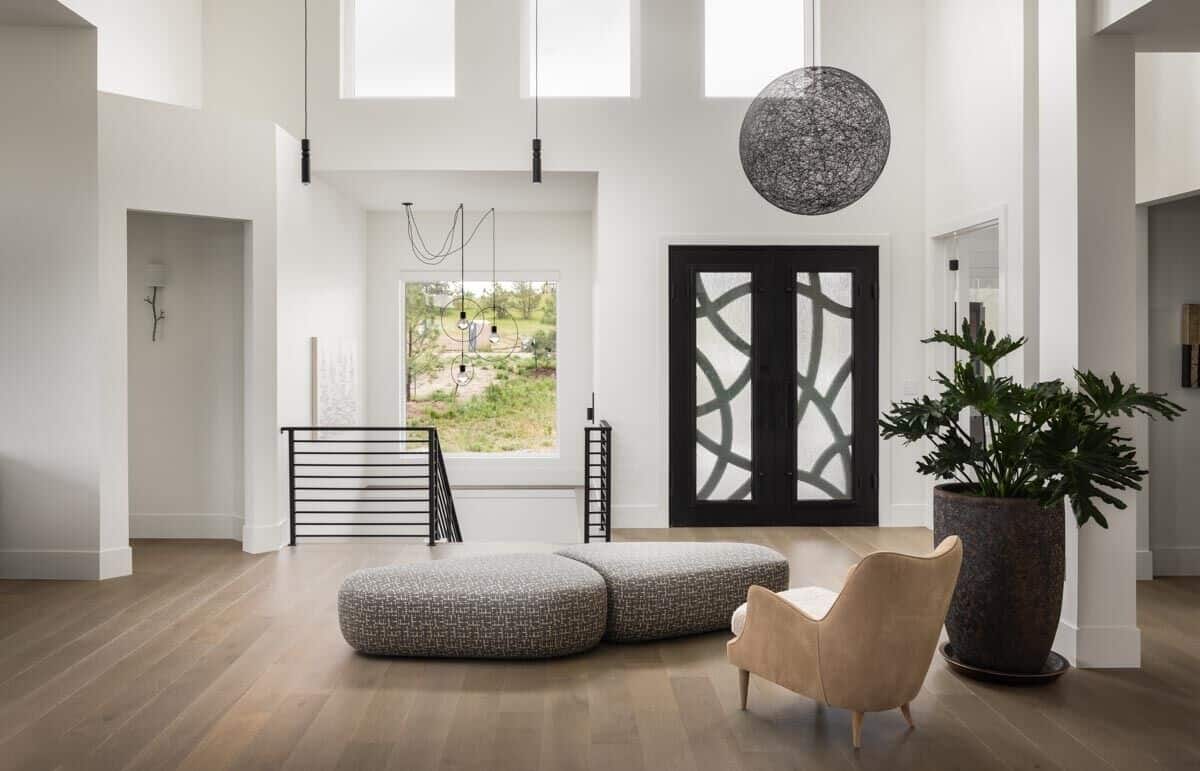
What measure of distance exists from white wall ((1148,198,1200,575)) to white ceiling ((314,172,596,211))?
4.07 meters

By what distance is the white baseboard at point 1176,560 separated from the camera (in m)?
5.54

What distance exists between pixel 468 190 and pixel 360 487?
9.38 feet

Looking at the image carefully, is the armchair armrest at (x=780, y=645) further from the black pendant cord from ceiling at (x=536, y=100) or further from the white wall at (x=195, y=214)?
the black pendant cord from ceiling at (x=536, y=100)

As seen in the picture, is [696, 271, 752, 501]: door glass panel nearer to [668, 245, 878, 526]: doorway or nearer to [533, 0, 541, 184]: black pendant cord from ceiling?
[668, 245, 878, 526]: doorway

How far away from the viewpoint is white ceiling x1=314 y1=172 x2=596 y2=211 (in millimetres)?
7273

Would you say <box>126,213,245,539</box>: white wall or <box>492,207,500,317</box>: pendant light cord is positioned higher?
<box>492,207,500,317</box>: pendant light cord

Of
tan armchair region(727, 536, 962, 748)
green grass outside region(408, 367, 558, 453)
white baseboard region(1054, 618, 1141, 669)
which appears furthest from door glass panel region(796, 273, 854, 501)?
tan armchair region(727, 536, 962, 748)

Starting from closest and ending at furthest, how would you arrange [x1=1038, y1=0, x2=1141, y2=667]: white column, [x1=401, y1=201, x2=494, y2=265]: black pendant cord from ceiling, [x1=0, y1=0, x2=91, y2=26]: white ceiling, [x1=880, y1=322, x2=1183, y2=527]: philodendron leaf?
1. [x1=880, y1=322, x2=1183, y2=527]: philodendron leaf
2. [x1=1038, y1=0, x2=1141, y2=667]: white column
3. [x1=0, y1=0, x2=91, y2=26]: white ceiling
4. [x1=401, y1=201, x2=494, y2=265]: black pendant cord from ceiling

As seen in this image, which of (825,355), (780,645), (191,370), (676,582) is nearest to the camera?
(780,645)

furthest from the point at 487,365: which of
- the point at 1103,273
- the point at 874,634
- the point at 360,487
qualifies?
the point at 874,634

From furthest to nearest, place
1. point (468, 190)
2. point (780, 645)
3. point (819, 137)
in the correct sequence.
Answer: point (468, 190) → point (819, 137) → point (780, 645)

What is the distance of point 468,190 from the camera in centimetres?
785

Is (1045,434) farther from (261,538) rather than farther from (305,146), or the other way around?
(305,146)

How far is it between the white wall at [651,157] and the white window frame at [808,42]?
0.06m
